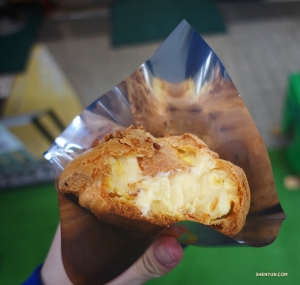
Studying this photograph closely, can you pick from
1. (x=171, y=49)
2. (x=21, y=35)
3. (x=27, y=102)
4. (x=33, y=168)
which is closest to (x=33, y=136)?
(x=33, y=168)

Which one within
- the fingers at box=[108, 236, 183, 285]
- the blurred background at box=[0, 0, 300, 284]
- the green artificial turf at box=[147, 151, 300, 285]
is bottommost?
the green artificial turf at box=[147, 151, 300, 285]

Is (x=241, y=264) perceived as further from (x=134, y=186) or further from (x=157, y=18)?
(x=157, y=18)

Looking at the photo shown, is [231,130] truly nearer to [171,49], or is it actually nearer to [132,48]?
[171,49]

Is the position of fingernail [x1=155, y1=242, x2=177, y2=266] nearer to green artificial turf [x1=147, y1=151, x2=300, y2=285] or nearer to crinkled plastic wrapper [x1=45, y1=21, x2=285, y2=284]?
crinkled plastic wrapper [x1=45, y1=21, x2=285, y2=284]

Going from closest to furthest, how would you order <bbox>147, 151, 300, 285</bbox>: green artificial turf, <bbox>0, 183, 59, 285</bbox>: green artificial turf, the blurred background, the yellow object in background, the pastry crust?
1. the pastry crust
2. <bbox>147, 151, 300, 285</bbox>: green artificial turf
3. <bbox>0, 183, 59, 285</bbox>: green artificial turf
4. the blurred background
5. the yellow object in background

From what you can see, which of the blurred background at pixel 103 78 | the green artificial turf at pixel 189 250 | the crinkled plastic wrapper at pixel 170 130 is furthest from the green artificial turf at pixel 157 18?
the crinkled plastic wrapper at pixel 170 130

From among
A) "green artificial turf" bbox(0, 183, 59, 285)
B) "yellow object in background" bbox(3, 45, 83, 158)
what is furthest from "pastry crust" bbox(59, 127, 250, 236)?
"yellow object in background" bbox(3, 45, 83, 158)

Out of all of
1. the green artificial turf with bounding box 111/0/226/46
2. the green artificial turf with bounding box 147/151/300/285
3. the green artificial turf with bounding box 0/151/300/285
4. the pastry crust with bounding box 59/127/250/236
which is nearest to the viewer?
the pastry crust with bounding box 59/127/250/236
